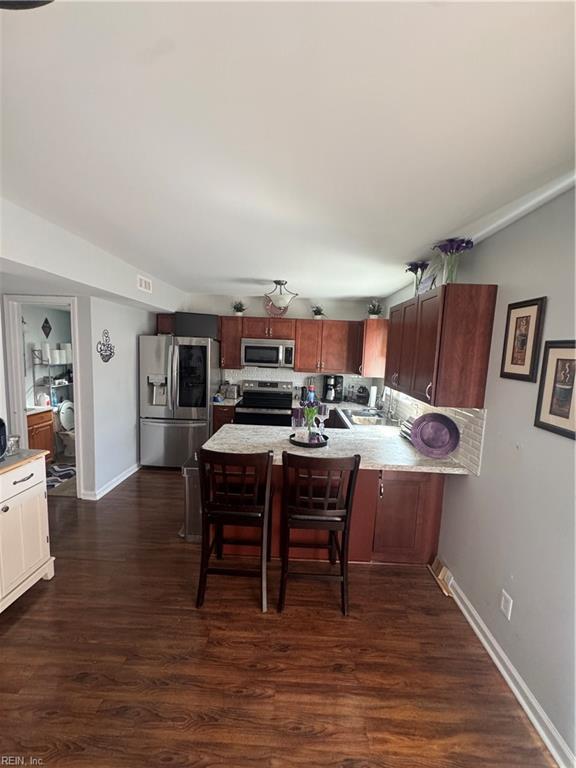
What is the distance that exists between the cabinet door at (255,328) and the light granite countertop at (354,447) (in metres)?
2.06

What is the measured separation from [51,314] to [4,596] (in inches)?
164

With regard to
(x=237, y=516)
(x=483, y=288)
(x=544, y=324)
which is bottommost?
(x=237, y=516)

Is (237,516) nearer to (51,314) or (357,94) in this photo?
(357,94)

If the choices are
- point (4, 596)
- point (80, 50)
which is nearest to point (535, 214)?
point (80, 50)

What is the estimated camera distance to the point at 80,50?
0.90 meters

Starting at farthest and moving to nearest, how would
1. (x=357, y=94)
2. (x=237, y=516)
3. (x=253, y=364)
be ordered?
(x=253, y=364)
(x=237, y=516)
(x=357, y=94)

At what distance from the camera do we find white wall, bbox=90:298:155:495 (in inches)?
138

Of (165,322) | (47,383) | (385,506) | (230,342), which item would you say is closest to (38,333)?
(47,383)

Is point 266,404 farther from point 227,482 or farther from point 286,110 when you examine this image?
point 286,110

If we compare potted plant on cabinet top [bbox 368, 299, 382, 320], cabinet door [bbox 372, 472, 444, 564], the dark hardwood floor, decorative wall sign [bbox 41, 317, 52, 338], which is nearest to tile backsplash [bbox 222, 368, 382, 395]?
potted plant on cabinet top [bbox 368, 299, 382, 320]

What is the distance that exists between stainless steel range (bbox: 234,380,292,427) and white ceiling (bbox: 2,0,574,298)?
2.92 meters

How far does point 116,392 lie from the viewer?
388 cm

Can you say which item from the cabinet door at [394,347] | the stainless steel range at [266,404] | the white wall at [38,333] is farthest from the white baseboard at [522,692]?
the white wall at [38,333]

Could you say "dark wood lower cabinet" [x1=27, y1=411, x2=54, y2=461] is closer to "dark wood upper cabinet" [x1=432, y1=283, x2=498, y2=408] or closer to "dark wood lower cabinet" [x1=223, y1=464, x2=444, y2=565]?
"dark wood lower cabinet" [x1=223, y1=464, x2=444, y2=565]
